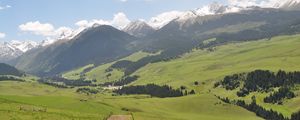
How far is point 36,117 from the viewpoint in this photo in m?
112

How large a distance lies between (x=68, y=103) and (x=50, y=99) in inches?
544

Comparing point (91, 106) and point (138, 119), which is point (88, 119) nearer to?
point (138, 119)

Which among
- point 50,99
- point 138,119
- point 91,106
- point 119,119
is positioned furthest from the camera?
point 50,99

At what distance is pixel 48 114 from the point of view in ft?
393

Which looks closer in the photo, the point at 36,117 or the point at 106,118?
the point at 36,117

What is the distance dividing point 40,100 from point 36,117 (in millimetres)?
66602

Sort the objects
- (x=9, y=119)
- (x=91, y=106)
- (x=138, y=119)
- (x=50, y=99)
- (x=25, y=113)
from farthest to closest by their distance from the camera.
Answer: (x=50, y=99) < (x=91, y=106) < (x=138, y=119) < (x=25, y=113) < (x=9, y=119)

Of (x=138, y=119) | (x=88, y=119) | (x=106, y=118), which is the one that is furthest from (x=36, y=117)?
(x=138, y=119)

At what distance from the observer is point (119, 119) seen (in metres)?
124

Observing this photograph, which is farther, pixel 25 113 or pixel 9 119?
pixel 25 113

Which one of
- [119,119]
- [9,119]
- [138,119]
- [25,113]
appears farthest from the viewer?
[138,119]

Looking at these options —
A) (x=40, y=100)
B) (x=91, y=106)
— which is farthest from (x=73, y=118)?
(x=40, y=100)

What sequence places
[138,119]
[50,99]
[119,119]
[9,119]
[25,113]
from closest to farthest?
[9,119] < [25,113] < [119,119] < [138,119] < [50,99]

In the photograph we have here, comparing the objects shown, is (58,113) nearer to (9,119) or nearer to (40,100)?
(9,119)
